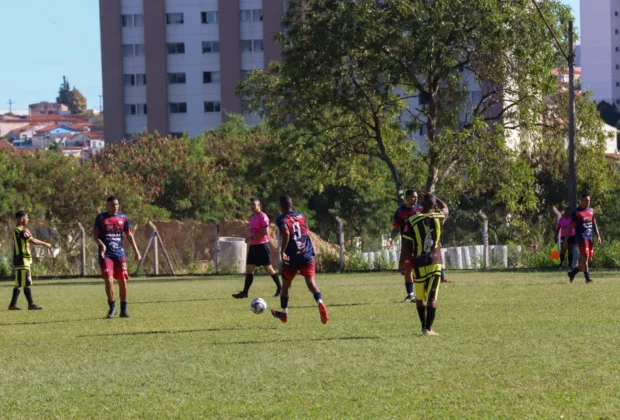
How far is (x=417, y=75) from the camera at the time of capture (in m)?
31.8

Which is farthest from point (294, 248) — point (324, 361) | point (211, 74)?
point (211, 74)

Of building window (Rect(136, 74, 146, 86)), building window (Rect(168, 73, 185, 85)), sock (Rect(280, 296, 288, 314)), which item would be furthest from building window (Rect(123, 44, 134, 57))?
sock (Rect(280, 296, 288, 314))

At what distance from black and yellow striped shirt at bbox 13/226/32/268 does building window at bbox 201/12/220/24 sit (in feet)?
242

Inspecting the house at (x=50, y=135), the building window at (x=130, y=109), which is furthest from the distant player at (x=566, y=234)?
the house at (x=50, y=135)

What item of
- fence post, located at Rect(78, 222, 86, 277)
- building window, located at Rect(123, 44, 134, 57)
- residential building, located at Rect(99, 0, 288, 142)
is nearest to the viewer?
fence post, located at Rect(78, 222, 86, 277)

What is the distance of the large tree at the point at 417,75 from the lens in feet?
99.5

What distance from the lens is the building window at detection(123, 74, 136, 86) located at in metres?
92.9

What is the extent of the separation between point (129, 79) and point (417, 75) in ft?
213

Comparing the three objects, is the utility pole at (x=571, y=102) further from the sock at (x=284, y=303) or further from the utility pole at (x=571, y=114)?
the sock at (x=284, y=303)

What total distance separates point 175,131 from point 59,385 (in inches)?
3330

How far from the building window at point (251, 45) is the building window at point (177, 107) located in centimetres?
781

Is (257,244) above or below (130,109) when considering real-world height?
below

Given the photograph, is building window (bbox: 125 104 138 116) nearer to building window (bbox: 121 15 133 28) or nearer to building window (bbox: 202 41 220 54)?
building window (bbox: 121 15 133 28)

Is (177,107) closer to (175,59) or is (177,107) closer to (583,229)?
(175,59)
